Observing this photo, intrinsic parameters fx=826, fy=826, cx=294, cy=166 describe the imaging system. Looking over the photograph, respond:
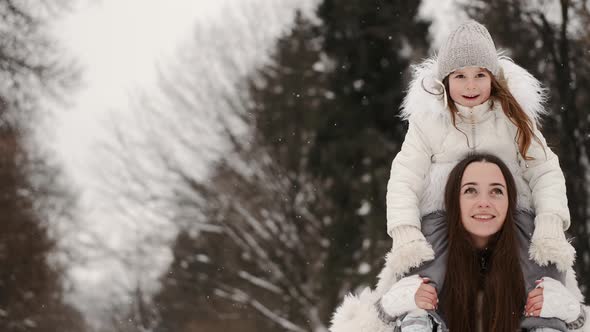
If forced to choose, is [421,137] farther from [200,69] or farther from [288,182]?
[200,69]

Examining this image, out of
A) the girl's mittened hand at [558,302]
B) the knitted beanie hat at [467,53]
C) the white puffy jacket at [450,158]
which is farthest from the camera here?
the knitted beanie hat at [467,53]

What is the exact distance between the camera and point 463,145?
372 centimetres

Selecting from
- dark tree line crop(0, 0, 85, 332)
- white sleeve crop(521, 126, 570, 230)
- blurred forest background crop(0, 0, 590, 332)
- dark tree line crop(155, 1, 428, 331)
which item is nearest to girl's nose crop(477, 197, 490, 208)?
white sleeve crop(521, 126, 570, 230)

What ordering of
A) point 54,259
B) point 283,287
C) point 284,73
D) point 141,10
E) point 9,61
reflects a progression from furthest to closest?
point 141,10 → point 54,259 → point 284,73 → point 283,287 → point 9,61

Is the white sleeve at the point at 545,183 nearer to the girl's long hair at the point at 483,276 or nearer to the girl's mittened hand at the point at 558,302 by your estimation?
the girl's long hair at the point at 483,276

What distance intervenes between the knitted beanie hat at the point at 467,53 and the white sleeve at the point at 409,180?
31cm

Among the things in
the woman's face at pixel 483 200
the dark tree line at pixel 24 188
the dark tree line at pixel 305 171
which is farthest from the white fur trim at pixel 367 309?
the dark tree line at pixel 305 171

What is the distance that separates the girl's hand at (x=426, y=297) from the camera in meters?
3.39

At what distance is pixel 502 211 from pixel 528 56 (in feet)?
34.3

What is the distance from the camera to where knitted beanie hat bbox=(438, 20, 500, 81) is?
374cm

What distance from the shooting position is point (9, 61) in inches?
474

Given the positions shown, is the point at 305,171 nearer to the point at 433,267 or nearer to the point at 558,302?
the point at 433,267

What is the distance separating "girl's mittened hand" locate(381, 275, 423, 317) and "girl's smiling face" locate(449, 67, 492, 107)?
0.84 meters

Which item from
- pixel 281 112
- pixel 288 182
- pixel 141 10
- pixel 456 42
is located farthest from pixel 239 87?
pixel 456 42
